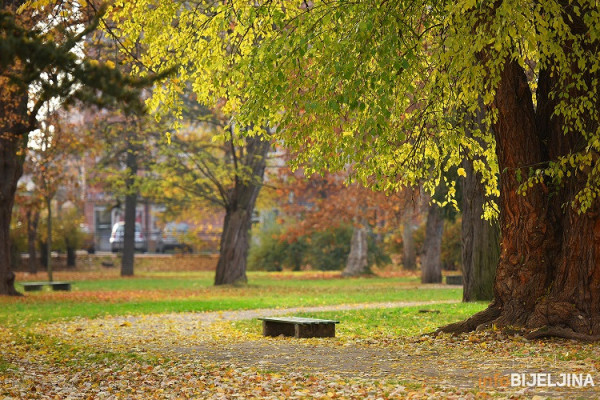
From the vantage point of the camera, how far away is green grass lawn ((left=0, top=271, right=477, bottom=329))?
18.4 metres

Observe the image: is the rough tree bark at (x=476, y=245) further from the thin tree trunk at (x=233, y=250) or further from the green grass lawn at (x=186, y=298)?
Answer: the thin tree trunk at (x=233, y=250)

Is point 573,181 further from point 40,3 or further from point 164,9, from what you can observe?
point 40,3

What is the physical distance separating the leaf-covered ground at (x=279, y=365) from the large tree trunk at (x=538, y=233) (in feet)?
2.05

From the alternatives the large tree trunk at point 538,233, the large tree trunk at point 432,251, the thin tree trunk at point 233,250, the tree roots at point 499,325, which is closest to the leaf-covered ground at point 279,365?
the tree roots at point 499,325

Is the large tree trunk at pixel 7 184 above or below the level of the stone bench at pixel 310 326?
above

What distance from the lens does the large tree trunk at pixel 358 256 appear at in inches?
1547

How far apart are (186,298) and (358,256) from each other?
16.5 meters

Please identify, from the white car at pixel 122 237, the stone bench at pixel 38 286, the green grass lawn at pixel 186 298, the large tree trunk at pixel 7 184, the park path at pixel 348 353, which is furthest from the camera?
the white car at pixel 122 237

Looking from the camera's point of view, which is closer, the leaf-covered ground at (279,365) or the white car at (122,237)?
the leaf-covered ground at (279,365)

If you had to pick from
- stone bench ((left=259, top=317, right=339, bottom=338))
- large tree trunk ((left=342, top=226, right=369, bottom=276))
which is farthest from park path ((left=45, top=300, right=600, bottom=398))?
large tree trunk ((left=342, top=226, right=369, bottom=276))

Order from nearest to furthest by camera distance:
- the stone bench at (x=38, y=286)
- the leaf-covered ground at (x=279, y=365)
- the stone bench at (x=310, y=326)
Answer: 1. the leaf-covered ground at (x=279, y=365)
2. the stone bench at (x=310, y=326)
3. the stone bench at (x=38, y=286)

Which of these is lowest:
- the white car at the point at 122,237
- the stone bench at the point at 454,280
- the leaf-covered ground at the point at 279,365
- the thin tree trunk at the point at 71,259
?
the leaf-covered ground at the point at 279,365

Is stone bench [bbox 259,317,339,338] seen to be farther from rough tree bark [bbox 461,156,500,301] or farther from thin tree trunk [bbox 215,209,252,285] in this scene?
thin tree trunk [bbox 215,209,252,285]

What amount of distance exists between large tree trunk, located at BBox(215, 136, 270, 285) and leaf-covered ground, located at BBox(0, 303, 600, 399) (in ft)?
52.4
